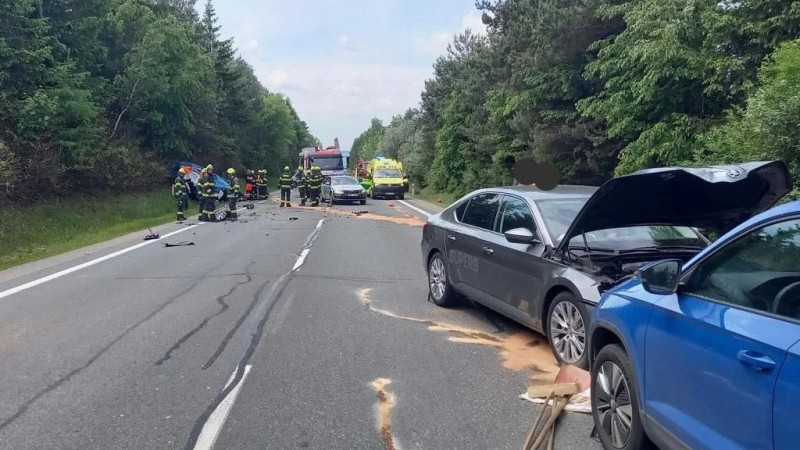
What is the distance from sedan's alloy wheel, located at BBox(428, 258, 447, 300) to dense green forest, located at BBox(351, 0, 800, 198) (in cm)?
510

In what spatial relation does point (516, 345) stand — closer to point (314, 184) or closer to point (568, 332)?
point (568, 332)

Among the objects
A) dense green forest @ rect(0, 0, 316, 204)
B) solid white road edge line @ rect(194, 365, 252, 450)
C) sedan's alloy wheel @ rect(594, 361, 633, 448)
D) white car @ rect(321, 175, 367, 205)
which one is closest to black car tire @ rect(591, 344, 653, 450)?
sedan's alloy wheel @ rect(594, 361, 633, 448)

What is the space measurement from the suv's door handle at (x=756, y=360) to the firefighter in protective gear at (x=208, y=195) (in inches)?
856

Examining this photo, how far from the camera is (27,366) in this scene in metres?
6.32

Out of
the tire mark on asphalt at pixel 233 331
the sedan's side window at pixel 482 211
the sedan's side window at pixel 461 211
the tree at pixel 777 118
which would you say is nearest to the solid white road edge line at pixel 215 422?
the tire mark on asphalt at pixel 233 331

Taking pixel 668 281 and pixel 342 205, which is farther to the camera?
pixel 342 205

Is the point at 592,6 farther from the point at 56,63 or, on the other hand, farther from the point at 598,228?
the point at 56,63

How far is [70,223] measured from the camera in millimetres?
23062

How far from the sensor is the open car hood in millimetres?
5004

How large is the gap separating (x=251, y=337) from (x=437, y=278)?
8.46 ft

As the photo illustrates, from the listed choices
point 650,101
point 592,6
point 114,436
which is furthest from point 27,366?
point 592,6

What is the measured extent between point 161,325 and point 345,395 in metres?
3.20

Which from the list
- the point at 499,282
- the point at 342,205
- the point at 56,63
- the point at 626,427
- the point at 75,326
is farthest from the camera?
the point at 342,205

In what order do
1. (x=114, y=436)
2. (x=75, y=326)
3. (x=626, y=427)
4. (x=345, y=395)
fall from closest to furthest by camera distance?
(x=626, y=427) → (x=114, y=436) → (x=345, y=395) → (x=75, y=326)
